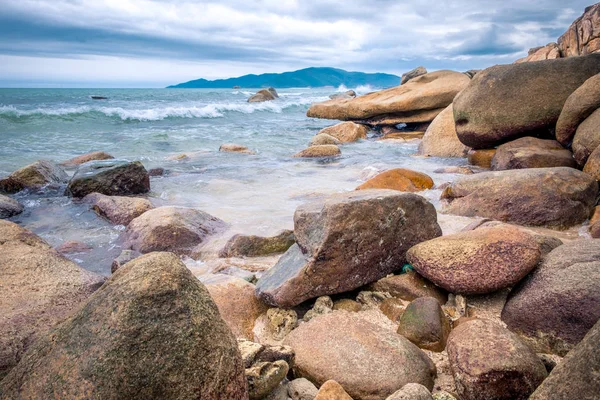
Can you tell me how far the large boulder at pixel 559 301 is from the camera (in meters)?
2.66

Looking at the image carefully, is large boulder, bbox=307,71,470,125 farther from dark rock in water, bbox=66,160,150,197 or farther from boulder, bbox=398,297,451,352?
boulder, bbox=398,297,451,352

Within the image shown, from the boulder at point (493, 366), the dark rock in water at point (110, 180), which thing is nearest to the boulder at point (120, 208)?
the dark rock in water at point (110, 180)

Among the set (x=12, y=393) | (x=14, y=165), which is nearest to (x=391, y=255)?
(x=12, y=393)

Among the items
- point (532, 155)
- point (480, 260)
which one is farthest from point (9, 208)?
point (532, 155)

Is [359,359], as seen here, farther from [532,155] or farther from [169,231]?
[532,155]

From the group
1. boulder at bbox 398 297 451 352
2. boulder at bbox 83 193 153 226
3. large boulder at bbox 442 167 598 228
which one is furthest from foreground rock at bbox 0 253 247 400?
boulder at bbox 83 193 153 226

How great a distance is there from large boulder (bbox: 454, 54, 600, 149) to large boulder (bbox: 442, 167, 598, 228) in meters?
3.28

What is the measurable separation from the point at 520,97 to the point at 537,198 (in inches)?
159

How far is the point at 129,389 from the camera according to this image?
1.62 m

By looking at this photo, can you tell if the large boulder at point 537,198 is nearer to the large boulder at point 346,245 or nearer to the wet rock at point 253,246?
the large boulder at point 346,245

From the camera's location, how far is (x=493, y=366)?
89.2 inches

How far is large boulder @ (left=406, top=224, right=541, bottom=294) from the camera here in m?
3.10

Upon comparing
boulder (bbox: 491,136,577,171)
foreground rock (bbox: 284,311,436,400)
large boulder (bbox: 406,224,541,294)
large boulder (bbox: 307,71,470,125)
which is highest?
large boulder (bbox: 307,71,470,125)

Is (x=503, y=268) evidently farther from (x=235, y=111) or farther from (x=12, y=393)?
(x=235, y=111)
